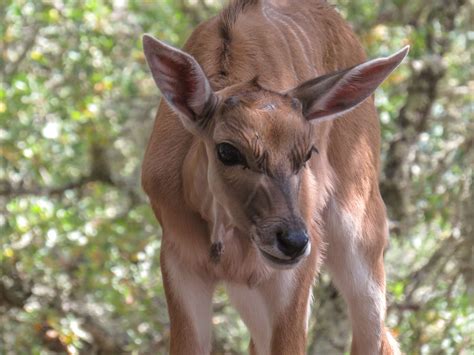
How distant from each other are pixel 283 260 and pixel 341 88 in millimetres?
962

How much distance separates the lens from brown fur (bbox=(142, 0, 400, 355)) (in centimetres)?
580

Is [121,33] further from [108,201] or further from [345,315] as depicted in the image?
[345,315]

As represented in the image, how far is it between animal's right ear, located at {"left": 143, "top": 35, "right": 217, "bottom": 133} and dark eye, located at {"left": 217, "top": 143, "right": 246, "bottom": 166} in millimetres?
232

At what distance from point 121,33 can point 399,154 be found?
109 inches

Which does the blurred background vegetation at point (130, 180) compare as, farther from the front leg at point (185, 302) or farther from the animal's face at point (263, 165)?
the animal's face at point (263, 165)

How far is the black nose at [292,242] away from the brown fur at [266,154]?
0.15 m

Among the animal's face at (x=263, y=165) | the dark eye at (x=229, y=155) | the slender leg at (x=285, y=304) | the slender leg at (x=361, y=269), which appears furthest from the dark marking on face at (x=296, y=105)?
the slender leg at (x=361, y=269)

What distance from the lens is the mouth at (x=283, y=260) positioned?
5520mm

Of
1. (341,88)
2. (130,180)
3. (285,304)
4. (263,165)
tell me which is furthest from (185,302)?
(130,180)

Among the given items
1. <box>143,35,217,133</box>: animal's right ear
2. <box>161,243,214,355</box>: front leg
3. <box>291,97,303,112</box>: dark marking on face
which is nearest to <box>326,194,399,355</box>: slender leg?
<box>161,243,214,355</box>: front leg

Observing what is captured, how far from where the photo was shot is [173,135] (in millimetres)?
6453

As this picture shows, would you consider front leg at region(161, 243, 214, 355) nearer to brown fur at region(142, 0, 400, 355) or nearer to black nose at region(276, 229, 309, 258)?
brown fur at region(142, 0, 400, 355)

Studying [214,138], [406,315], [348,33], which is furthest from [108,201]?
[214,138]

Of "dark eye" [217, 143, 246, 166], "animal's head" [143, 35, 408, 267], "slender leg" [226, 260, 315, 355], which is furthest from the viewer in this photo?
"slender leg" [226, 260, 315, 355]
